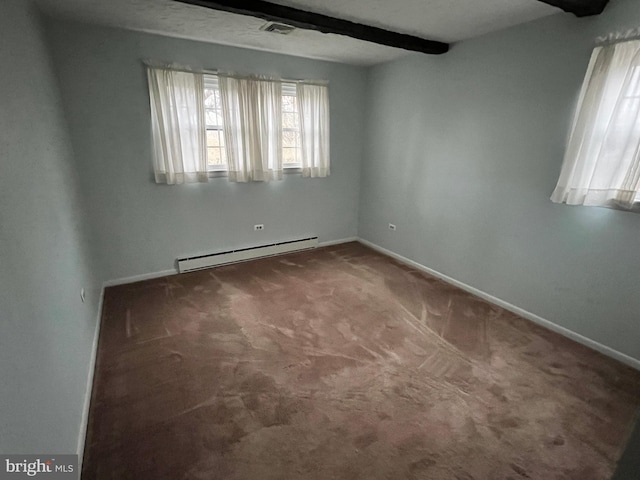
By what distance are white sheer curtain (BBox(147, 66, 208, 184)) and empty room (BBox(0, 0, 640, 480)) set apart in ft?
0.07

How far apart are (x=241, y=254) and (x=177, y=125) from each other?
1732 mm

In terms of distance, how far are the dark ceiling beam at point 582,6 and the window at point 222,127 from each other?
2.73m

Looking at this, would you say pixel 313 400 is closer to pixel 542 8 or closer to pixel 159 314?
pixel 159 314

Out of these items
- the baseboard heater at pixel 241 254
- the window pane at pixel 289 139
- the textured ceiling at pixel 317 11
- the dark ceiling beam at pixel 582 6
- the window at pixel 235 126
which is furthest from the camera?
the window pane at pixel 289 139

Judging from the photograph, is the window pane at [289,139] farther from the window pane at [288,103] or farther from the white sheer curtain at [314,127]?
the window pane at [288,103]

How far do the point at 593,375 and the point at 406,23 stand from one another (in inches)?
127

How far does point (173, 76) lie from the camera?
3193mm

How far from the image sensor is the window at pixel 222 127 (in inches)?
139

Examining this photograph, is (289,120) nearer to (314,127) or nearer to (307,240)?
(314,127)

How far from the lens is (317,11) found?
2523mm

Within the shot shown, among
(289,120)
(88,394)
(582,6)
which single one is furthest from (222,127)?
(582,6)

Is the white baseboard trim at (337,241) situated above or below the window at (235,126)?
below

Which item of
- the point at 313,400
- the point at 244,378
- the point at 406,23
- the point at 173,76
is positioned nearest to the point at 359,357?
the point at 313,400

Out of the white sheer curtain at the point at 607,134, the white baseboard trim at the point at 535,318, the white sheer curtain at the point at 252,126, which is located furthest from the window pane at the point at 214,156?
the white sheer curtain at the point at 607,134
